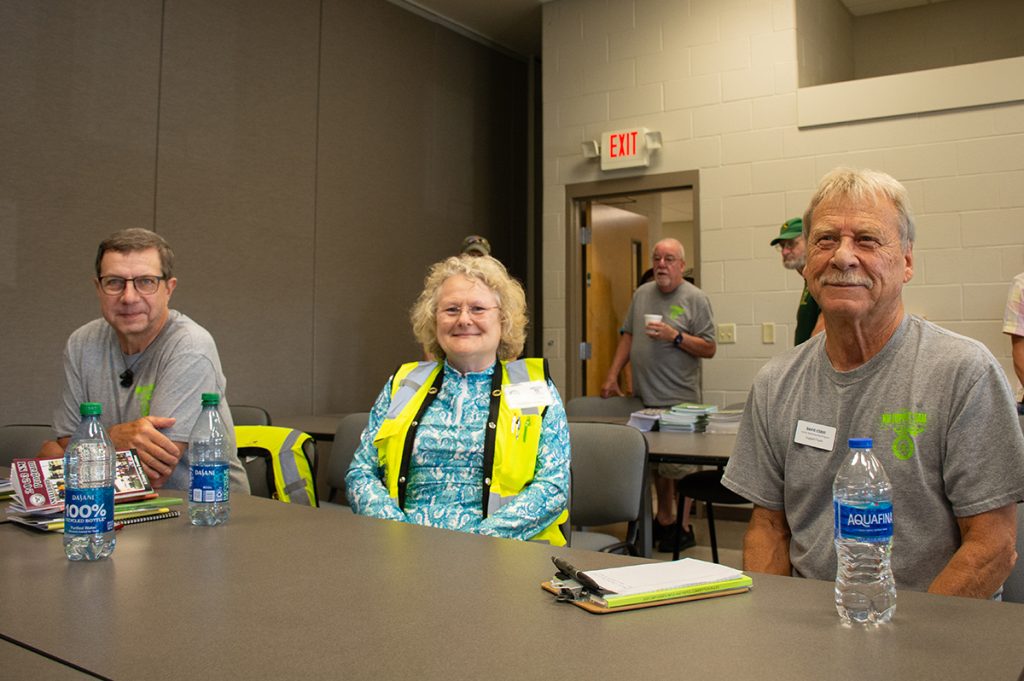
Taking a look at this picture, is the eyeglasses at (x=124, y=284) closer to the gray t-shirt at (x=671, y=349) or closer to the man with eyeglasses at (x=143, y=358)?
the man with eyeglasses at (x=143, y=358)

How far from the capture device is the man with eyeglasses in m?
2.20

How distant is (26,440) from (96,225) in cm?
155

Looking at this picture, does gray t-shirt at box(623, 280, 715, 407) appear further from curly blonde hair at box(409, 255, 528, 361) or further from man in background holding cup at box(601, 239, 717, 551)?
curly blonde hair at box(409, 255, 528, 361)

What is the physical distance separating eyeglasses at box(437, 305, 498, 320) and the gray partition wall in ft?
8.69

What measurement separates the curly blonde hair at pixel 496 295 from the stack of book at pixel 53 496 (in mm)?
833

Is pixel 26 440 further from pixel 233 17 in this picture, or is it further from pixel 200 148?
pixel 233 17

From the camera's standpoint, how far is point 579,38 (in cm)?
607

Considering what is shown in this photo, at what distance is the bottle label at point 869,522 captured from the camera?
1.07 m

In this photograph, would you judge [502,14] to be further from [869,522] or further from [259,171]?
[869,522]

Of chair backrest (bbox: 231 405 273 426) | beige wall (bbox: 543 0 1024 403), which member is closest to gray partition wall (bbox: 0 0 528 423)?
beige wall (bbox: 543 0 1024 403)

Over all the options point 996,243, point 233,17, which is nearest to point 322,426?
point 233,17

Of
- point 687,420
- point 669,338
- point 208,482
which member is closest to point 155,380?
point 208,482

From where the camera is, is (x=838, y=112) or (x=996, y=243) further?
(x=838, y=112)

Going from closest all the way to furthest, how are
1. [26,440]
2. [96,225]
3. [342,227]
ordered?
[26,440] → [96,225] → [342,227]
